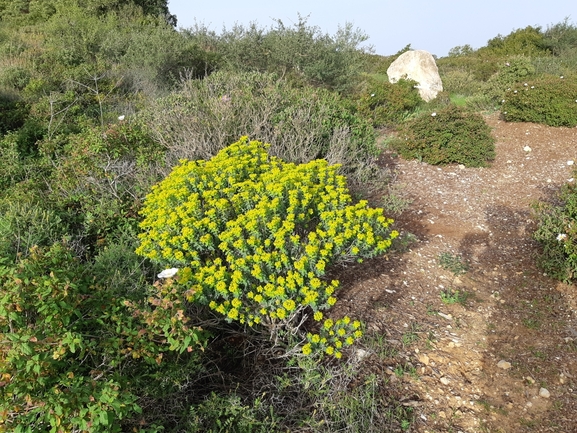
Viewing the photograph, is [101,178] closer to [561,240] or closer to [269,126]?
[269,126]

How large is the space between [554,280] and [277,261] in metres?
3.13

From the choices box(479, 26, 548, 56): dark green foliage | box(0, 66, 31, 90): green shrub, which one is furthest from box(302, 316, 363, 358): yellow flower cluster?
box(479, 26, 548, 56): dark green foliage

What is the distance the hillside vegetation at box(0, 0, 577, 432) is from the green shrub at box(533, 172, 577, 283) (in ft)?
0.07

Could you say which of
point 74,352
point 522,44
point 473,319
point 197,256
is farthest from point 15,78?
point 522,44

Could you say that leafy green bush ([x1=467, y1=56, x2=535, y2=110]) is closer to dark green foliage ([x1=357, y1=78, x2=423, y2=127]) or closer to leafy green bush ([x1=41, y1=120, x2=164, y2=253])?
dark green foliage ([x1=357, y1=78, x2=423, y2=127])

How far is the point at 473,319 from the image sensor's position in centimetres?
375

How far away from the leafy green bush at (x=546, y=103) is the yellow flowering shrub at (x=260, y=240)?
24.2ft

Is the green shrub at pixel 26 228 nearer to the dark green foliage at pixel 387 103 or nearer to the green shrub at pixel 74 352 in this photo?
the green shrub at pixel 74 352

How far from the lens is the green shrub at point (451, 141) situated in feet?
23.8

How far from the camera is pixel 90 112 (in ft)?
23.8

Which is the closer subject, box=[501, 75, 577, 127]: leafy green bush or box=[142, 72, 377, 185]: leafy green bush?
box=[142, 72, 377, 185]: leafy green bush

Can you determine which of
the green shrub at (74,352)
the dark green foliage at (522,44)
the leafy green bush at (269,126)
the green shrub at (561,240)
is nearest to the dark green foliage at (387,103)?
the leafy green bush at (269,126)

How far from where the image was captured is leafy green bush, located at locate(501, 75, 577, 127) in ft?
28.4

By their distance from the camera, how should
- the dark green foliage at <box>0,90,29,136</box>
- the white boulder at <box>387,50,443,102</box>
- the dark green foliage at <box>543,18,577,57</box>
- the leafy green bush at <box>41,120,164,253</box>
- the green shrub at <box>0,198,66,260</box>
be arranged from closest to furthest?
the green shrub at <box>0,198,66,260</box>, the leafy green bush at <box>41,120,164,253</box>, the dark green foliage at <box>0,90,29,136</box>, the white boulder at <box>387,50,443,102</box>, the dark green foliage at <box>543,18,577,57</box>
